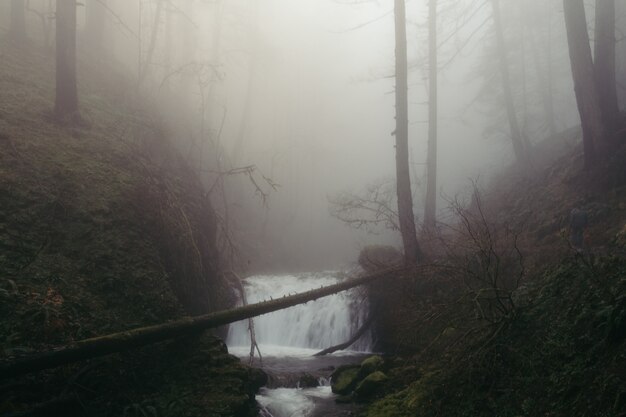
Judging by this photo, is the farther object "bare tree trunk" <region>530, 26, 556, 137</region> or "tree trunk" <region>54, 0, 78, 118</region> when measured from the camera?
"bare tree trunk" <region>530, 26, 556, 137</region>

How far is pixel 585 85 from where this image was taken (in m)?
10.4

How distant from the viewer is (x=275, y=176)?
43.1 meters

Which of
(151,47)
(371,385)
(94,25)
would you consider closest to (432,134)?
(371,385)

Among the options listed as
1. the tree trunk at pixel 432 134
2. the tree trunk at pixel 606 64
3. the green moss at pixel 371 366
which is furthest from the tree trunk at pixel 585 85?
the green moss at pixel 371 366

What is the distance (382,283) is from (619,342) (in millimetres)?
7883

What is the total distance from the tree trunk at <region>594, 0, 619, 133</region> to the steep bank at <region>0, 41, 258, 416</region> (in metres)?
10.0

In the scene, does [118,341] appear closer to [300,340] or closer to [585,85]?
[300,340]

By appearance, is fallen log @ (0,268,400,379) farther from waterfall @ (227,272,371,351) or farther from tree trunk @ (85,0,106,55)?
tree trunk @ (85,0,106,55)

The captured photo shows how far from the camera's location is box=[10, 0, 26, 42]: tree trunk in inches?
571

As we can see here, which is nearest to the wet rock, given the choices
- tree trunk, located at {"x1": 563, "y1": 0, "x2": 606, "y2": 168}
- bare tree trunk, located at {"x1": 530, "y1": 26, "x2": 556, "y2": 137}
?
tree trunk, located at {"x1": 563, "y1": 0, "x2": 606, "y2": 168}

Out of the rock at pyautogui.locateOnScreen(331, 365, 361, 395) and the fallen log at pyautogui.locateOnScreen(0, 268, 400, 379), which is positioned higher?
the fallen log at pyautogui.locateOnScreen(0, 268, 400, 379)

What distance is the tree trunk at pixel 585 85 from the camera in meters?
10.2

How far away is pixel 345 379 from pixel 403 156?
243 inches

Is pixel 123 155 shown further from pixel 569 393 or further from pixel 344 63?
pixel 344 63
